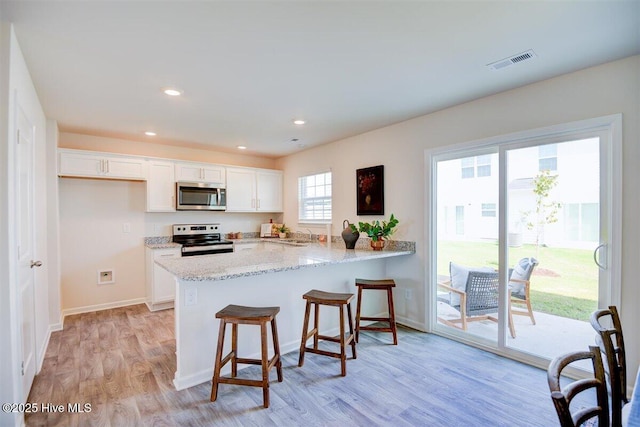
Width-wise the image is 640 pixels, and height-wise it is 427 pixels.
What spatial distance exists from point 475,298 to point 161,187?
4.29 meters

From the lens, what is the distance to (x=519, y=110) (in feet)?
8.82

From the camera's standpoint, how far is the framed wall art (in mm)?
3879

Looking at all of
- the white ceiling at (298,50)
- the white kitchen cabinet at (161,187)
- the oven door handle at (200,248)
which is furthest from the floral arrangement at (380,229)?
the white kitchen cabinet at (161,187)

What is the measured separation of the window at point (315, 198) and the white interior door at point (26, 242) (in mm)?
3325

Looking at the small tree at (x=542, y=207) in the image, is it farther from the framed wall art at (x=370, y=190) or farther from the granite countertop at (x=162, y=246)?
the granite countertop at (x=162, y=246)

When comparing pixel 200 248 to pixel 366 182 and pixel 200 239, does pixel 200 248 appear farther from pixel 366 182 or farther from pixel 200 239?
pixel 366 182

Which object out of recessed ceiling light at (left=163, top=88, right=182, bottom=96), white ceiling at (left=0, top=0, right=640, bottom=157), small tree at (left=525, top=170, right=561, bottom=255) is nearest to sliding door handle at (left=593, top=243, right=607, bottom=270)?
small tree at (left=525, top=170, right=561, bottom=255)

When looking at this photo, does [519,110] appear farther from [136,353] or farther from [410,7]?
[136,353]

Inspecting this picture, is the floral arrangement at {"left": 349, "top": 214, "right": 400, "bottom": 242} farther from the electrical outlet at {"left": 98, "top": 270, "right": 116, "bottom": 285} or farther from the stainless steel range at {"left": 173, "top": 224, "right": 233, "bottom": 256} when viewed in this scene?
the electrical outlet at {"left": 98, "top": 270, "right": 116, "bottom": 285}

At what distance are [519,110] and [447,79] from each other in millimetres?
743

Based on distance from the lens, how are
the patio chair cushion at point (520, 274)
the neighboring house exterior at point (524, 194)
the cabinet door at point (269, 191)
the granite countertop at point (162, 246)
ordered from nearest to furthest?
the neighboring house exterior at point (524, 194) < the patio chair cushion at point (520, 274) < the granite countertop at point (162, 246) < the cabinet door at point (269, 191)

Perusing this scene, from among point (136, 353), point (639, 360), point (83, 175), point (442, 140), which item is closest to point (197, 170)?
point (83, 175)

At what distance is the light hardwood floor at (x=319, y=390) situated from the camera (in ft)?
6.51

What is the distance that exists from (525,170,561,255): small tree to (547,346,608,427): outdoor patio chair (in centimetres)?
190
